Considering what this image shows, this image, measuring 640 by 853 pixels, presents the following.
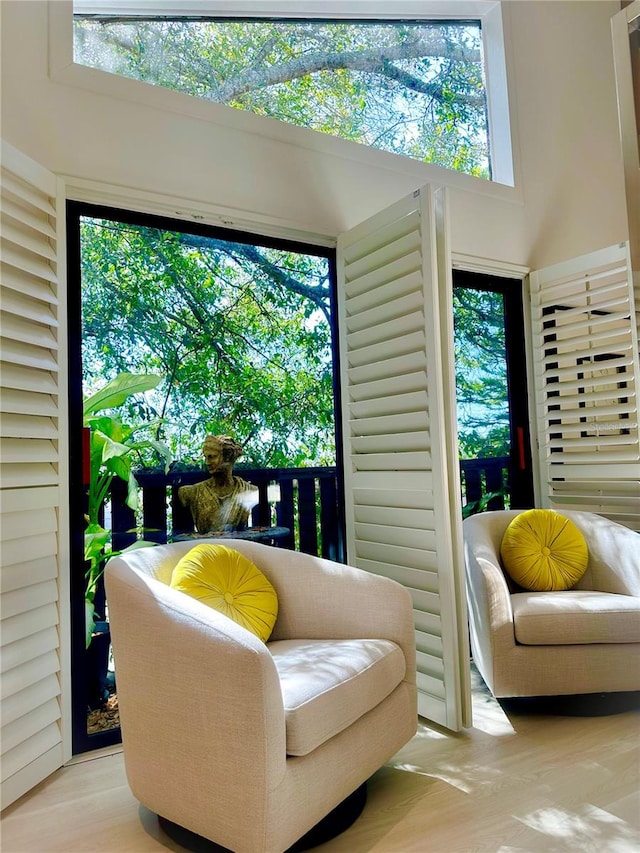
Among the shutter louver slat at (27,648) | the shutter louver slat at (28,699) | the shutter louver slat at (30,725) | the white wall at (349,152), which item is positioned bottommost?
the shutter louver slat at (30,725)

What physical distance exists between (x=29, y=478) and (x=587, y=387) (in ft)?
9.59

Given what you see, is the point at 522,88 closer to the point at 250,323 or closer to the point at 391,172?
the point at 391,172

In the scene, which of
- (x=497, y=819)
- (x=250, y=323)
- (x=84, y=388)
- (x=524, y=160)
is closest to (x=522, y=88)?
(x=524, y=160)

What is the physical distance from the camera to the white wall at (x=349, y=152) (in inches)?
90.0

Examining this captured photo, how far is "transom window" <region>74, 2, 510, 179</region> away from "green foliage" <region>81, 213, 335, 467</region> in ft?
2.33

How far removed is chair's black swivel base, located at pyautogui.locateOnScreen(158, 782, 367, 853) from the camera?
5.49ft

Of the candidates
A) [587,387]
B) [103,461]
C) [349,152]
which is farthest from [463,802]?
[349,152]

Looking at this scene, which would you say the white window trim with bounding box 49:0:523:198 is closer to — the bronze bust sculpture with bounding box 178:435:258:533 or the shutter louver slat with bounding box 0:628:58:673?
the bronze bust sculpture with bounding box 178:435:258:533

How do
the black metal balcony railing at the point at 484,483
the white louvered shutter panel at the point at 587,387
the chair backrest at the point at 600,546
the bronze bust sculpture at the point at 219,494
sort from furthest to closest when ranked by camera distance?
the black metal balcony railing at the point at 484,483 < the white louvered shutter panel at the point at 587,387 < the chair backrest at the point at 600,546 < the bronze bust sculpture at the point at 219,494

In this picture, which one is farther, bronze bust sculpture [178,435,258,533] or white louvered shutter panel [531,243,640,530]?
white louvered shutter panel [531,243,640,530]

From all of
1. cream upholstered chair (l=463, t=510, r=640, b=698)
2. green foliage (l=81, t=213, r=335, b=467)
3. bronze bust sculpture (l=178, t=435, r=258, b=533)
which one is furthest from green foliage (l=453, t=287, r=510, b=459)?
bronze bust sculpture (l=178, t=435, r=258, b=533)

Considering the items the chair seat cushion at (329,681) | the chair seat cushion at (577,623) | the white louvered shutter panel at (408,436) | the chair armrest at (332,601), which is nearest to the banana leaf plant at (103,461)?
the chair armrest at (332,601)

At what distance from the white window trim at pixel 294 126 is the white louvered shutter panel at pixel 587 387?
66cm

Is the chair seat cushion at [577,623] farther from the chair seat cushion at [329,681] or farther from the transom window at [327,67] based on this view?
the transom window at [327,67]
